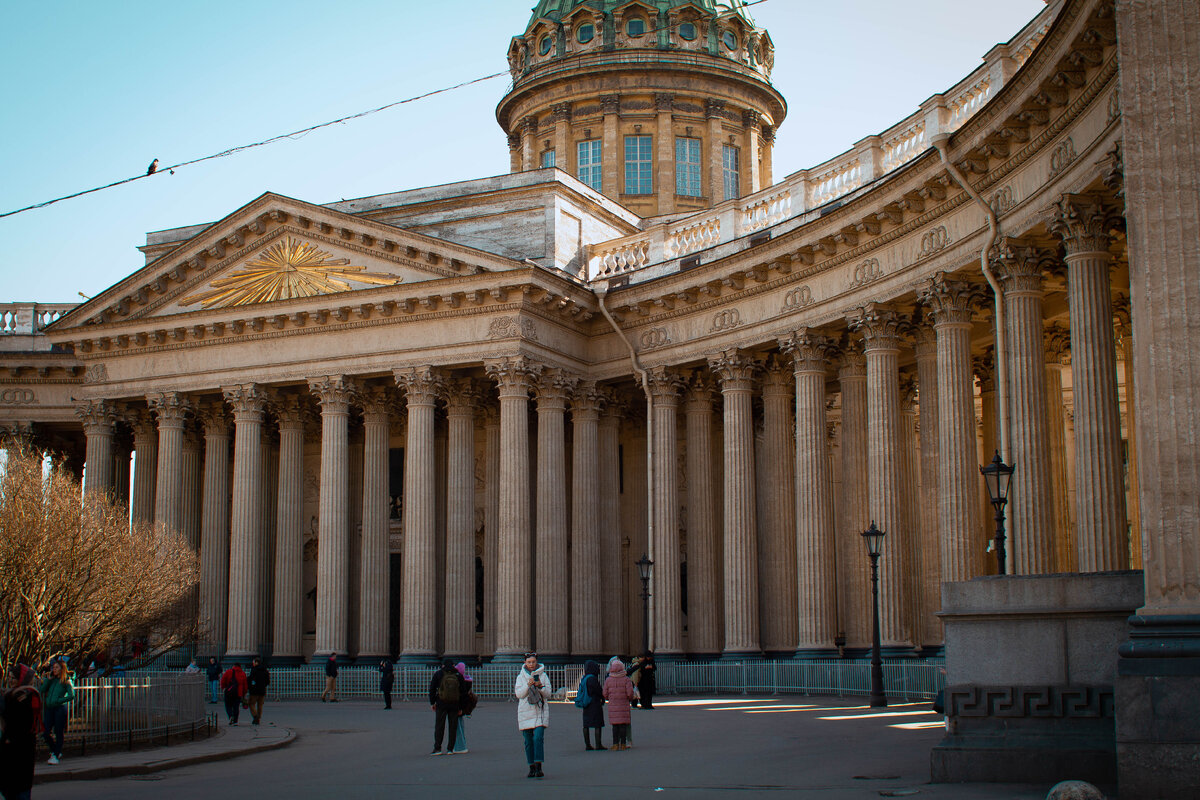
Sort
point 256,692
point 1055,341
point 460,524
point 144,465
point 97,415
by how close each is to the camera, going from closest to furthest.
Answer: point 256,692 → point 1055,341 → point 460,524 → point 97,415 → point 144,465

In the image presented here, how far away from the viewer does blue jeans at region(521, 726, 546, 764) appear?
1712 centimetres

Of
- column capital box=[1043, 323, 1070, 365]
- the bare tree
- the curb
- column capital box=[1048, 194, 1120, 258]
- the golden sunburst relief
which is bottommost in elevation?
the curb

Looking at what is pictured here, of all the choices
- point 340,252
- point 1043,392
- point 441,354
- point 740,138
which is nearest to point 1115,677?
point 1043,392

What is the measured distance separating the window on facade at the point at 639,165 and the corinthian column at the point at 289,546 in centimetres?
1703

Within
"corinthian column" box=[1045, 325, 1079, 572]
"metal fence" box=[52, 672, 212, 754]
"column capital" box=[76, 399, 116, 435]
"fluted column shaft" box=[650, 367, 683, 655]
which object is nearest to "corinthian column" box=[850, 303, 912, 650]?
"corinthian column" box=[1045, 325, 1079, 572]

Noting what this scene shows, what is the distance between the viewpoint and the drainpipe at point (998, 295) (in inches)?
992

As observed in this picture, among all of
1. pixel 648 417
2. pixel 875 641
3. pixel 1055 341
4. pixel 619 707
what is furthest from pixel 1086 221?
pixel 648 417

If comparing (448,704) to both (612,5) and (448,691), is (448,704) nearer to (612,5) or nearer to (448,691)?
(448,691)

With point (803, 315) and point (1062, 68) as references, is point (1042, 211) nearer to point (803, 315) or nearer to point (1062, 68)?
point (1062, 68)

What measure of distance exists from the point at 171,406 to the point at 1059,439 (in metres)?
24.3

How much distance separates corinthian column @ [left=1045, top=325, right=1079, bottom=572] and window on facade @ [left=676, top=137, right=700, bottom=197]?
22078 mm

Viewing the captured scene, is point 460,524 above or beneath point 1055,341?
beneath

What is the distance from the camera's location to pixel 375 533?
38625mm

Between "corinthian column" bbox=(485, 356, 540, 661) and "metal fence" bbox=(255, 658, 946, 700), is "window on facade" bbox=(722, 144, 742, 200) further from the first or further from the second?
"metal fence" bbox=(255, 658, 946, 700)
